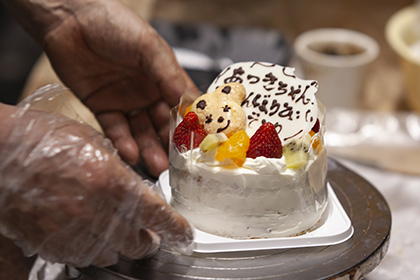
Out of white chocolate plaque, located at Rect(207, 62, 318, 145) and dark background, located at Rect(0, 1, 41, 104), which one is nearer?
white chocolate plaque, located at Rect(207, 62, 318, 145)

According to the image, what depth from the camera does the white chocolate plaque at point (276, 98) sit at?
92 centimetres

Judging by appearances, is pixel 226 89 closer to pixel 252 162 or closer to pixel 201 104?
pixel 201 104

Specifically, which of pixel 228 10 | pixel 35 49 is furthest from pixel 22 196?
pixel 35 49

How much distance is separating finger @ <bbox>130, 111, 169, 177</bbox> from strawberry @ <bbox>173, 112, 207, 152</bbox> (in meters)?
0.17

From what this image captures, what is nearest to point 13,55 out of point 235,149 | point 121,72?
point 121,72

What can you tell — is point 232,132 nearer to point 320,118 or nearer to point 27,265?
point 320,118

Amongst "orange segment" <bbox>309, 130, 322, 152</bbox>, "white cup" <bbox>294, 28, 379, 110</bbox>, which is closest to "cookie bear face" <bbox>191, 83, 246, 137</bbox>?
"orange segment" <bbox>309, 130, 322, 152</bbox>

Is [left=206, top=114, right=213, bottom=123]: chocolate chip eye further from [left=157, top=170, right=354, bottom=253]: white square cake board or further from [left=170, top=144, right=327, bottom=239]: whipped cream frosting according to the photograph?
[left=157, top=170, right=354, bottom=253]: white square cake board

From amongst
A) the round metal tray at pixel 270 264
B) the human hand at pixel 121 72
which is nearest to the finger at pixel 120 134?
the human hand at pixel 121 72

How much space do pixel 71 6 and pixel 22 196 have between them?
2.05 feet

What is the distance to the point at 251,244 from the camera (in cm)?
87

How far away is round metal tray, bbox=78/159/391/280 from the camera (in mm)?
834

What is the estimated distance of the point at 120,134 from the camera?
47.3 inches

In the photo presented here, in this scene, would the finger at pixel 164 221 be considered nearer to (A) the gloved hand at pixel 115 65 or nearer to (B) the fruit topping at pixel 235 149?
(B) the fruit topping at pixel 235 149
